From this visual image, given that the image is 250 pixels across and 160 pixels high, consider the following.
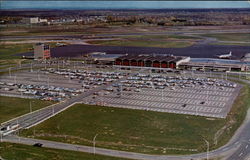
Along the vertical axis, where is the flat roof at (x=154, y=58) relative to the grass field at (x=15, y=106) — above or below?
above

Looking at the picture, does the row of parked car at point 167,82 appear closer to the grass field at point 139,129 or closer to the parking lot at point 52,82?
the parking lot at point 52,82

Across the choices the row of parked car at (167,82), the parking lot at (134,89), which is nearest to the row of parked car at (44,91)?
the parking lot at (134,89)

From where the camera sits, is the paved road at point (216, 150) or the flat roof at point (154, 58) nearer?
the paved road at point (216, 150)

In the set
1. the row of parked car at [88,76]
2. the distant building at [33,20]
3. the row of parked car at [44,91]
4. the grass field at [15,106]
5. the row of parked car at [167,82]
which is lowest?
the grass field at [15,106]

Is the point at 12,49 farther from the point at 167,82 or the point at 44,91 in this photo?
the point at 167,82

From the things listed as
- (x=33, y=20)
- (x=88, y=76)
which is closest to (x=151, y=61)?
(x=88, y=76)
